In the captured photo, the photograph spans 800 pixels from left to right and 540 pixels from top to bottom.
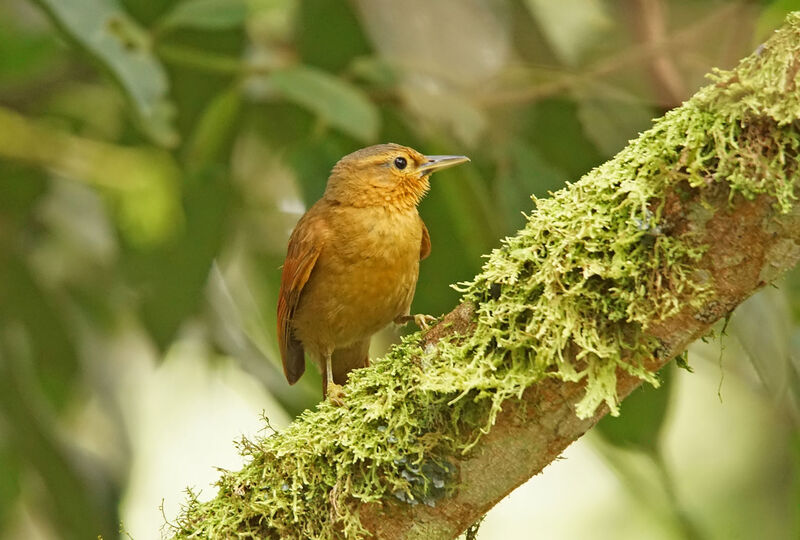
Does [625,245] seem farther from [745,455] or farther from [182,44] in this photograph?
[745,455]

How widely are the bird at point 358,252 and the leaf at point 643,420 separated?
0.87 meters

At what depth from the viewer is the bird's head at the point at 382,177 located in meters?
3.93

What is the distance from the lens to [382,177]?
157 inches

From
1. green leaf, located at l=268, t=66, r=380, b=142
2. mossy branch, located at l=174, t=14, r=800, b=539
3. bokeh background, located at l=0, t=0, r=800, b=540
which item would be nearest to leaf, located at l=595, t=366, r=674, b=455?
bokeh background, located at l=0, t=0, r=800, b=540

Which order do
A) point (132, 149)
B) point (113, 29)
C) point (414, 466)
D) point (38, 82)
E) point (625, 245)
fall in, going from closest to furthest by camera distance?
point (625, 245), point (414, 466), point (113, 29), point (132, 149), point (38, 82)

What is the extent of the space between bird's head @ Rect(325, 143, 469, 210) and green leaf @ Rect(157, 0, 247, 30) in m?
0.70

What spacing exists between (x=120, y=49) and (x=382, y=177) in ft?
3.63

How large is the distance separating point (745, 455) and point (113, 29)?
408 cm

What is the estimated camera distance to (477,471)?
2119mm

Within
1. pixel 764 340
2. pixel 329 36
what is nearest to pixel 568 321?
pixel 764 340

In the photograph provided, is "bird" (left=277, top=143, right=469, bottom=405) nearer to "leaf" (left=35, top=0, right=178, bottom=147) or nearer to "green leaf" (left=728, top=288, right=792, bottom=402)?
"leaf" (left=35, top=0, right=178, bottom=147)

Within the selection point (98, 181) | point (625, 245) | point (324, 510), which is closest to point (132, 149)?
point (98, 181)

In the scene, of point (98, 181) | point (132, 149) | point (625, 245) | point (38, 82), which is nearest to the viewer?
point (625, 245)

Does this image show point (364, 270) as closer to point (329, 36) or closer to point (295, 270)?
point (295, 270)
